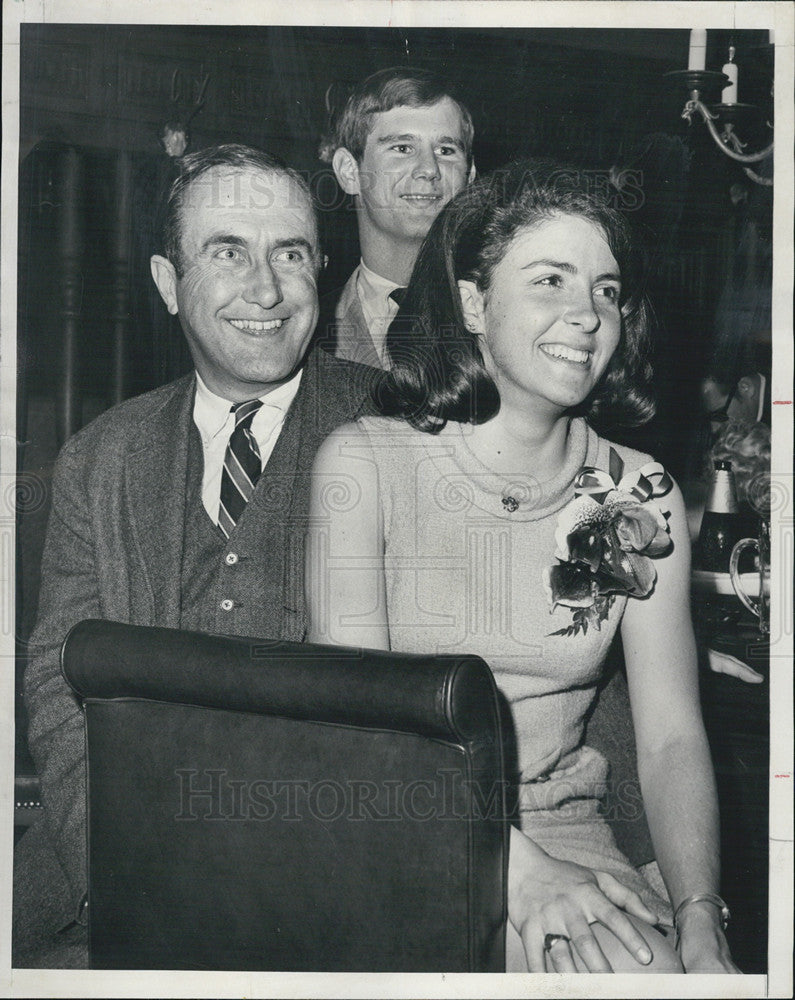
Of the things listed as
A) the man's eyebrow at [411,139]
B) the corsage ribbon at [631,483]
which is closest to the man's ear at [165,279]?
the man's eyebrow at [411,139]

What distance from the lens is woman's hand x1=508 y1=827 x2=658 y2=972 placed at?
5.66 feet

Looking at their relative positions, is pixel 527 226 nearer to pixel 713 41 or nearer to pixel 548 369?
pixel 548 369

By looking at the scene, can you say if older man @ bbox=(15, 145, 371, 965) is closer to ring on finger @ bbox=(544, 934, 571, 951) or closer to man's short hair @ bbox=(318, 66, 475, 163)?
man's short hair @ bbox=(318, 66, 475, 163)

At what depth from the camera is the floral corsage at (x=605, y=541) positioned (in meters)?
1.88

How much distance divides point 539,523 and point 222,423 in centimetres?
60

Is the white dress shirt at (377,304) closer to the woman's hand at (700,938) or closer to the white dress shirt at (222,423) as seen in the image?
the white dress shirt at (222,423)

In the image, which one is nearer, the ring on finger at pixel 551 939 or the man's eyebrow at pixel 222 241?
the ring on finger at pixel 551 939

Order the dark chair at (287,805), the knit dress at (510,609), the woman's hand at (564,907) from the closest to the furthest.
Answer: the dark chair at (287,805)
the woman's hand at (564,907)
the knit dress at (510,609)

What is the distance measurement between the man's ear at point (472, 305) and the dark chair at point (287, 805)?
0.63 metres

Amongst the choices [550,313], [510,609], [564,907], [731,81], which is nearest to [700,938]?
[564,907]

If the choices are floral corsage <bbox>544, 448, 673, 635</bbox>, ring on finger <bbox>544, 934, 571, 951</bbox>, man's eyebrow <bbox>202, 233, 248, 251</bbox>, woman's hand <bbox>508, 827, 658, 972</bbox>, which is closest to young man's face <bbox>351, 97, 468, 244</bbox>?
man's eyebrow <bbox>202, 233, 248, 251</bbox>

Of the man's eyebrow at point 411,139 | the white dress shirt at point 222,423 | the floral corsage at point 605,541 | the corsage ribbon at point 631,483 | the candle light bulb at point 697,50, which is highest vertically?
the candle light bulb at point 697,50

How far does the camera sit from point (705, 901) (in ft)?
6.07

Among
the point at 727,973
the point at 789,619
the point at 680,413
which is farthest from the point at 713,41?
the point at 727,973
